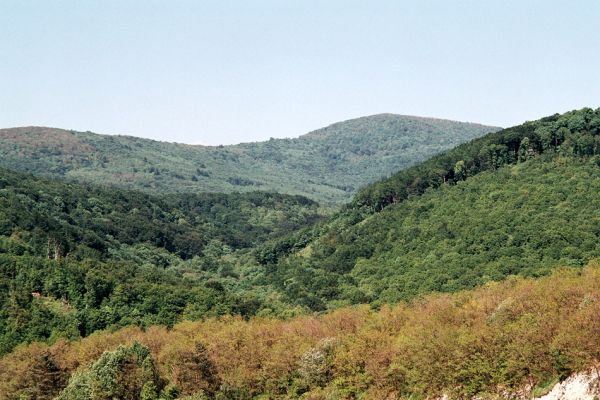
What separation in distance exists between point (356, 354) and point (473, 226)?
7384cm

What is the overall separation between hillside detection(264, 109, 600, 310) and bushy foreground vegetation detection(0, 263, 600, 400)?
26.4 m

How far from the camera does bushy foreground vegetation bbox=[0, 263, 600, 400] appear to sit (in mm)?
72688

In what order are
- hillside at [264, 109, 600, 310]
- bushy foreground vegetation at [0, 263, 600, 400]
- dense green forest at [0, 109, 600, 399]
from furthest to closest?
hillside at [264, 109, 600, 310]
dense green forest at [0, 109, 600, 399]
bushy foreground vegetation at [0, 263, 600, 400]


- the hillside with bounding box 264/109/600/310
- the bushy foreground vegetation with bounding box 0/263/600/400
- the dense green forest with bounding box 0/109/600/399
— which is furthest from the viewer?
the hillside with bounding box 264/109/600/310

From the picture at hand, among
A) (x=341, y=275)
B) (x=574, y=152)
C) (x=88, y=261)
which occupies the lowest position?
(x=341, y=275)

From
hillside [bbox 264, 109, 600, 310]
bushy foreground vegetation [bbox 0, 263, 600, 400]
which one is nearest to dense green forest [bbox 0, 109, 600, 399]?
bushy foreground vegetation [bbox 0, 263, 600, 400]

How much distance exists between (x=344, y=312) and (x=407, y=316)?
14.1 metres

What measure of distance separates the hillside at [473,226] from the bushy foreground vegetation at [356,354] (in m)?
26.4

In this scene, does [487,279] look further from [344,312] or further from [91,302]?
[91,302]

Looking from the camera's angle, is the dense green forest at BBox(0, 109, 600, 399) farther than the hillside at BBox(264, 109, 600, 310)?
No

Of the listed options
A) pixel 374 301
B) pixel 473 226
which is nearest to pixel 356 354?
pixel 374 301

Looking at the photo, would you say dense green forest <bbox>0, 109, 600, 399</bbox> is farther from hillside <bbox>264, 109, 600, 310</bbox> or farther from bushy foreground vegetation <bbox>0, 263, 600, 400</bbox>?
hillside <bbox>264, 109, 600, 310</bbox>

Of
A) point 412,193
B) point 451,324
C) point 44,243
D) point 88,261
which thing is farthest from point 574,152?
point 44,243

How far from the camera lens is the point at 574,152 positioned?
16512cm
